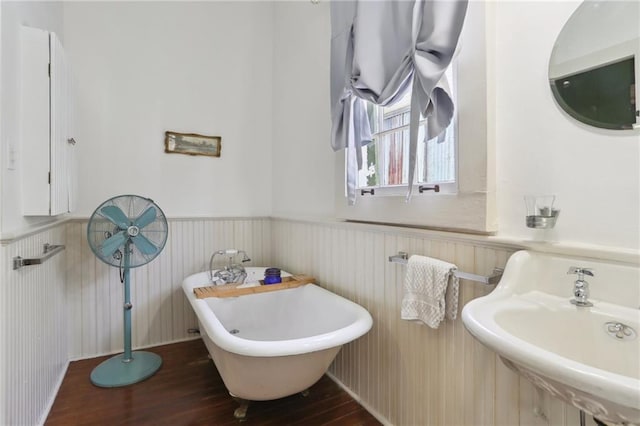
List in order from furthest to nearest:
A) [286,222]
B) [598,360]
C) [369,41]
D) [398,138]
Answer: [286,222] < [398,138] < [369,41] < [598,360]

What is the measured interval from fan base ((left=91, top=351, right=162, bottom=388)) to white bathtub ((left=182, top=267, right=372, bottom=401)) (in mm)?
604

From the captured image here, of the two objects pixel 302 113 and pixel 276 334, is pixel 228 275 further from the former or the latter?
pixel 302 113

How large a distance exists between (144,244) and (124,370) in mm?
871

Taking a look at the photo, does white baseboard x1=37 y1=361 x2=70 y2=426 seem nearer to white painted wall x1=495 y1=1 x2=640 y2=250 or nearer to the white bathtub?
the white bathtub

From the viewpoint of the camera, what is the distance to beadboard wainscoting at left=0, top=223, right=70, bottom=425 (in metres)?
1.23

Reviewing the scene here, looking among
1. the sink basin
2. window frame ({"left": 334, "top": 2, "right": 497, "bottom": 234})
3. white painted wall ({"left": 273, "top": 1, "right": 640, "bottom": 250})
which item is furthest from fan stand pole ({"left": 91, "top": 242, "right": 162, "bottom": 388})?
white painted wall ({"left": 273, "top": 1, "right": 640, "bottom": 250})

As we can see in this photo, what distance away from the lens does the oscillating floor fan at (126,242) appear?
6.85 feet

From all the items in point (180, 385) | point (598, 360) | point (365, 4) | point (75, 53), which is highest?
point (75, 53)

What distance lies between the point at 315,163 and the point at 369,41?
1.03 meters

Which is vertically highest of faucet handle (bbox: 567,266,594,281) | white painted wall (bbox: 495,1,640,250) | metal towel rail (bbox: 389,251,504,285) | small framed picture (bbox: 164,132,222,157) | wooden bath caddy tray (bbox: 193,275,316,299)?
small framed picture (bbox: 164,132,222,157)

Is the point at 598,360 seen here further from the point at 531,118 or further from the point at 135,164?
the point at 135,164

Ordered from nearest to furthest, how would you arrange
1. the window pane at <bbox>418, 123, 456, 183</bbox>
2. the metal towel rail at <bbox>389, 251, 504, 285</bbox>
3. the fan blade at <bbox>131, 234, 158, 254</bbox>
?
1. the metal towel rail at <bbox>389, 251, 504, 285</bbox>
2. the window pane at <bbox>418, 123, 456, 183</bbox>
3. the fan blade at <bbox>131, 234, 158, 254</bbox>

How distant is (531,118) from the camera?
1173mm

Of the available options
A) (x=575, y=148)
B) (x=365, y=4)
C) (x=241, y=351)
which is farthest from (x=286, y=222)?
(x=575, y=148)
